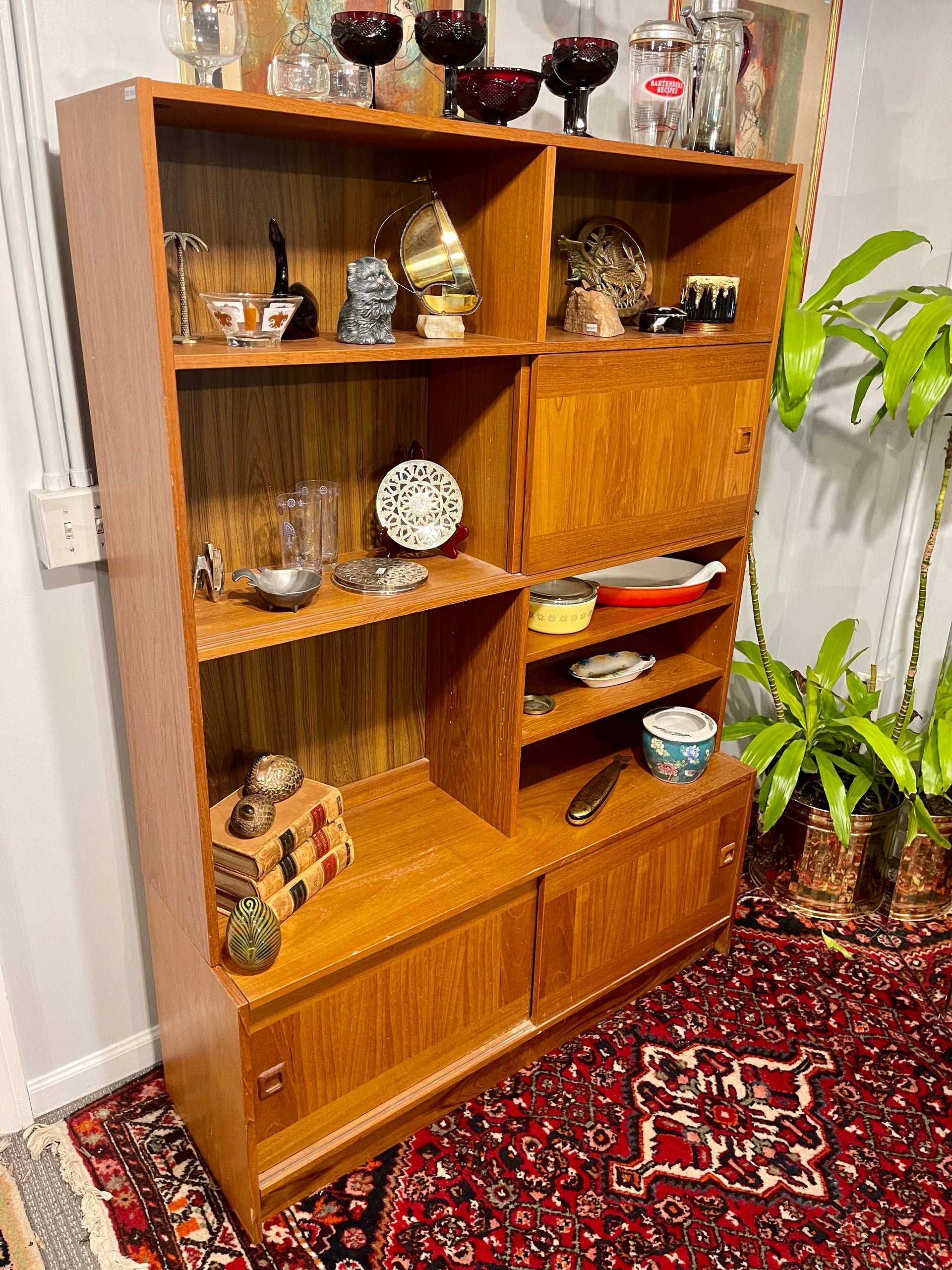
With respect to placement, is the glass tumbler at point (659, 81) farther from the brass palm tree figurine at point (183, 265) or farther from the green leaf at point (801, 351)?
the brass palm tree figurine at point (183, 265)

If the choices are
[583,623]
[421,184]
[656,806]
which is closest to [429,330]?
[421,184]

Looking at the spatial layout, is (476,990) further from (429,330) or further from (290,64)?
(290,64)

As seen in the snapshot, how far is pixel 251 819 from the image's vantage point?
1580 millimetres

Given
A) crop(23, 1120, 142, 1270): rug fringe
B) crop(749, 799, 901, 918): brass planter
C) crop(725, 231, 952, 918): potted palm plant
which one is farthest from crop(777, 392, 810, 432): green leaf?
crop(23, 1120, 142, 1270): rug fringe

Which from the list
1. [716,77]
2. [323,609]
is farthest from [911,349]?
[323,609]

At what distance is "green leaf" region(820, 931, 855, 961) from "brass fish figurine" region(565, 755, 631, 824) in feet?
2.54

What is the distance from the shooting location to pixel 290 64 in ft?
4.44

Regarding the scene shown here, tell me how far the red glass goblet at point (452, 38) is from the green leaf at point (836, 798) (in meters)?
1.65

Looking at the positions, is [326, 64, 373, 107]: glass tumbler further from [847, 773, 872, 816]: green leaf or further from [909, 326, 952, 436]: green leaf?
[847, 773, 872, 816]: green leaf

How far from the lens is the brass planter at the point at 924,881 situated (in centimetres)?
248

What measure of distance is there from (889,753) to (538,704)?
90cm

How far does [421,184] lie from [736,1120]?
1.87 m

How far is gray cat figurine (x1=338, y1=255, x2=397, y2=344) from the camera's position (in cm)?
144

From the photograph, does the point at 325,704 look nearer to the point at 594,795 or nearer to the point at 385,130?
the point at 594,795
